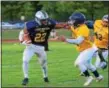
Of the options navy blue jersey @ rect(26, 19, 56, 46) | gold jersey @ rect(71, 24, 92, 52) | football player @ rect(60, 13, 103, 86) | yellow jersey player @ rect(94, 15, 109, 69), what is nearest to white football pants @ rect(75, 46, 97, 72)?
football player @ rect(60, 13, 103, 86)

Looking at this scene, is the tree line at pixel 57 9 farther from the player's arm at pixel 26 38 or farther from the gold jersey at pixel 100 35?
the player's arm at pixel 26 38

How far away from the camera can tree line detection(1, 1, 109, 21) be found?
5327 centimetres

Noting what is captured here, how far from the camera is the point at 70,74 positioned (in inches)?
538

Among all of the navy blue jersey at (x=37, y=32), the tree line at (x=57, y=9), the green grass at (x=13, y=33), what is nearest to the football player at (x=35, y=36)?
the navy blue jersey at (x=37, y=32)

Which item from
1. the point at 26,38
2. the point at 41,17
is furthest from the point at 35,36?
the point at 41,17

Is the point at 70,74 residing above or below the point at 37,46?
below

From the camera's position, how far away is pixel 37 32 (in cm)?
1164

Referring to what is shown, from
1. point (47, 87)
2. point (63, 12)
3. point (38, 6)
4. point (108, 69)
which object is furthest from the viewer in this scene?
point (38, 6)

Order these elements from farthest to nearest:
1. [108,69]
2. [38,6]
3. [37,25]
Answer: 1. [38,6]
2. [108,69]
3. [37,25]

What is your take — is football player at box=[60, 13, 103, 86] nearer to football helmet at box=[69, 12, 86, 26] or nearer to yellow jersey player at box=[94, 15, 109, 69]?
football helmet at box=[69, 12, 86, 26]

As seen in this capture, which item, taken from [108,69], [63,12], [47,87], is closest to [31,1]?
[63,12]

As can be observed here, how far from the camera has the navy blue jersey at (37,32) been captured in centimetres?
1162

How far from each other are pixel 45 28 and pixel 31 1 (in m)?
48.1

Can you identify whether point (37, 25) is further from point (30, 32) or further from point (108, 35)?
point (108, 35)
